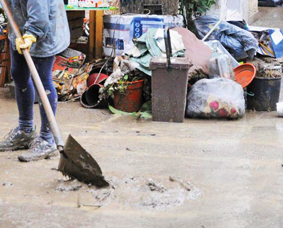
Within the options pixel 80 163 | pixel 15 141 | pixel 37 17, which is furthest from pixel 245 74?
pixel 80 163

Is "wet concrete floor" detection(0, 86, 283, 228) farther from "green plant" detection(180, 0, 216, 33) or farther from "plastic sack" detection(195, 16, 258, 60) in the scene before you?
"green plant" detection(180, 0, 216, 33)

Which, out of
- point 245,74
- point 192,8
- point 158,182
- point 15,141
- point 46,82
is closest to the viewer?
point 158,182

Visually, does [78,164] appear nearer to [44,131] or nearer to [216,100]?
[44,131]

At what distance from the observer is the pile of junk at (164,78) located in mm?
6219

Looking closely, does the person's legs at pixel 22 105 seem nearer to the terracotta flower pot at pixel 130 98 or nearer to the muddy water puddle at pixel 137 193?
the muddy water puddle at pixel 137 193

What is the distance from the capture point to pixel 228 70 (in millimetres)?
6980

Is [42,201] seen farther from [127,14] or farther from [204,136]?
[127,14]

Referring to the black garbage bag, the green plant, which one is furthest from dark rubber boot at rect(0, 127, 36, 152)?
the black garbage bag

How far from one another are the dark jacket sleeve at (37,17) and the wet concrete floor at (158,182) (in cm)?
108

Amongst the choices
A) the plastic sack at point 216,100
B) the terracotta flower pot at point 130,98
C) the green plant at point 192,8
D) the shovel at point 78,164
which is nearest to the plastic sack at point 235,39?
the green plant at point 192,8

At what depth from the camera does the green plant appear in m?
9.21

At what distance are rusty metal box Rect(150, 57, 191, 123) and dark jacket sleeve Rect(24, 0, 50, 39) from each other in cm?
213

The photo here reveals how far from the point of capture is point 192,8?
941 cm

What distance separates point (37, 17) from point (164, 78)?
233 cm
